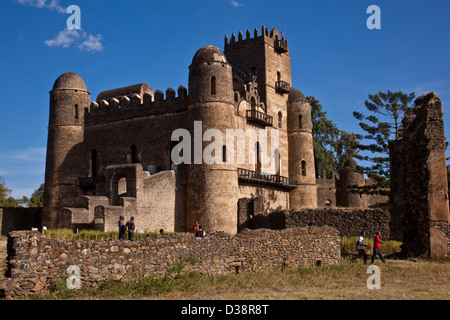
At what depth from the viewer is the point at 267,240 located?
560 inches

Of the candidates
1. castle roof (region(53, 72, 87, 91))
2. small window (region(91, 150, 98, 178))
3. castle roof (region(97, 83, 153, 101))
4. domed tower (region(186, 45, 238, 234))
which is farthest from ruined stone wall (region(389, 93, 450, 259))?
castle roof (region(53, 72, 87, 91))

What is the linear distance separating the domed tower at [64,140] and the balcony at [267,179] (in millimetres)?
10420

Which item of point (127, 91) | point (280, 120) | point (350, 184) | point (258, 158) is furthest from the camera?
point (350, 184)

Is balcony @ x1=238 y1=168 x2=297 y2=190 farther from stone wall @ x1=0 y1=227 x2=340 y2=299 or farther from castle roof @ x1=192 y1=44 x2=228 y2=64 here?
stone wall @ x1=0 y1=227 x2=340 y2=299

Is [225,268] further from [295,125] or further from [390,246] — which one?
[295,125]

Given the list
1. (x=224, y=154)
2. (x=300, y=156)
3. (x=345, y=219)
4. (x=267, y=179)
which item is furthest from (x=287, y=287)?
(x=300, y=156)

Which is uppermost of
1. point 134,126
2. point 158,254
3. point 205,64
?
point 205,64

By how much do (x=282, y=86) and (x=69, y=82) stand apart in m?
14.5

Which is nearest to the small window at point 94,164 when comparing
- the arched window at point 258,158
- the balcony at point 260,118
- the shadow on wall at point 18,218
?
the shadow on wall at point 18,218

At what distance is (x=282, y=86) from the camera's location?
3841cm

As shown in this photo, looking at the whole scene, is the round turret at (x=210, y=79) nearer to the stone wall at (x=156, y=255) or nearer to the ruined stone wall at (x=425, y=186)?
the ruined stone wall at (x=425, y=186)

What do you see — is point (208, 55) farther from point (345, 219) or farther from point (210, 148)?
point (345, 219)
